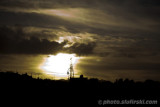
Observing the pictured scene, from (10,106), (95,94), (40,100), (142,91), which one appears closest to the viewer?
(10,106)

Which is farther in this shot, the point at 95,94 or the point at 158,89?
the point at 158,89

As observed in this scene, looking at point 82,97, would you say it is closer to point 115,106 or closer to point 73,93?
point 73,93

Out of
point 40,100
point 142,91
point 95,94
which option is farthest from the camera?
point 142,91

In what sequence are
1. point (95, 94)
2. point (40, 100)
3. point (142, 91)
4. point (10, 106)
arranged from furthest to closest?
1. point (142, 91)
2. point (95, 94)
3. point (40, 100)
4. point (10, 106)

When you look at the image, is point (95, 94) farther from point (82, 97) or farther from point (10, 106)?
→ point (10, 106)

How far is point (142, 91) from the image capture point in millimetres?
104250

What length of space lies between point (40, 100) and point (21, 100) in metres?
6.53

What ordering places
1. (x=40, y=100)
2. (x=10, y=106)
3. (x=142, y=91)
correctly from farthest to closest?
1. (x=142, y=91)
2. (x=40, y=100)
3. (x=10, y=106)

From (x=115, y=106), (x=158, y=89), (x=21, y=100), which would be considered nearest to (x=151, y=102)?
(x=115, y=106)

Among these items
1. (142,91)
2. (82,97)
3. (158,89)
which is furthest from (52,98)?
(158,89)

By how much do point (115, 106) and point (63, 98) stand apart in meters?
19.2

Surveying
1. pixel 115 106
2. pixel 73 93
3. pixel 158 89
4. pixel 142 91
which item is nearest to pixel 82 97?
pixel 73 93

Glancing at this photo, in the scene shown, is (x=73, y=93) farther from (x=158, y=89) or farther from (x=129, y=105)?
(x=158, y=89)

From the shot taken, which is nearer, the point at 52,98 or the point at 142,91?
the point at 52,98
